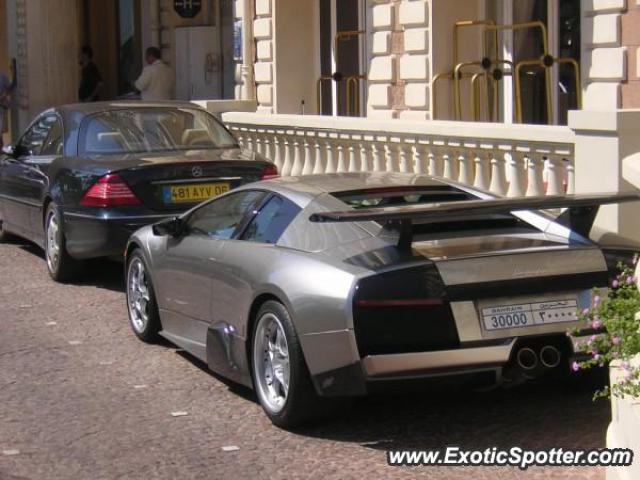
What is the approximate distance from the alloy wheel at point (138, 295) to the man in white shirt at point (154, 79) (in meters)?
13.4

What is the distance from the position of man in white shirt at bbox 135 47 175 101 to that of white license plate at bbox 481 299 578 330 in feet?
54.2

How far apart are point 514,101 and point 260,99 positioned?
5967 mm

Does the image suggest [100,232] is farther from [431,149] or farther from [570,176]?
[570,176]

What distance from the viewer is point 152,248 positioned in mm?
8820

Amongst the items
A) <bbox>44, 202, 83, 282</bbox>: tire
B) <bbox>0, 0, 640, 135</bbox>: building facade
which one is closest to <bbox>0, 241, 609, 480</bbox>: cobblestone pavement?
<bbox>44, 202, 83, 282</bbox>: tire

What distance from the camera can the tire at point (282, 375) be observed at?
659 centimetres

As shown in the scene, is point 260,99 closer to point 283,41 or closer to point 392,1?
point 283,41

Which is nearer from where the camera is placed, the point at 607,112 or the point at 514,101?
the point at 607,112

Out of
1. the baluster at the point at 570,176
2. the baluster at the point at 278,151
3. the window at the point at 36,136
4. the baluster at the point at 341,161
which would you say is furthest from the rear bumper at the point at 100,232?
the baluster at the point at 278,151

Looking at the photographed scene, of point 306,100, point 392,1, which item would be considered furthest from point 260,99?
point 392,1

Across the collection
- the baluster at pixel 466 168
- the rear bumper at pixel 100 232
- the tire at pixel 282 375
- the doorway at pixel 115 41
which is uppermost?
the doorway at pixel 115 41

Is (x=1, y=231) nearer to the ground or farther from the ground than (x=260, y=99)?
nearer to the ground

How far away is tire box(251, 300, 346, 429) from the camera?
659 cm

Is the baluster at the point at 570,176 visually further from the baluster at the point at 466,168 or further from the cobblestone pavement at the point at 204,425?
the cobblestone pavement at the point at 204,425
